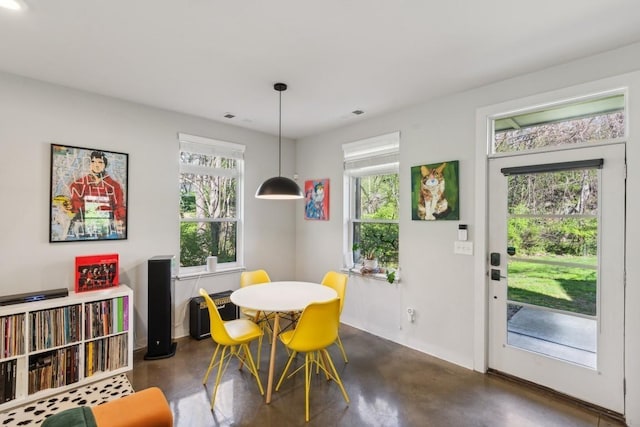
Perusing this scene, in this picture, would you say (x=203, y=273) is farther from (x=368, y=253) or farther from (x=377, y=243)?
(x=377, y=243)

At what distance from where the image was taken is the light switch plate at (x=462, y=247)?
3.03 m

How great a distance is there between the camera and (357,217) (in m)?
4.34

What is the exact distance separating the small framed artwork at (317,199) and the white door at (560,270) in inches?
86.3

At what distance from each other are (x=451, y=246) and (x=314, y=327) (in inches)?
68.1

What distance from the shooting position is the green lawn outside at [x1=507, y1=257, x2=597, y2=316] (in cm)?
246

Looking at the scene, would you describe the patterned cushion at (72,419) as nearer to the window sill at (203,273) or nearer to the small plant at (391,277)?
the window sill at (203,273)

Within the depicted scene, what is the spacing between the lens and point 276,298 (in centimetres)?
277

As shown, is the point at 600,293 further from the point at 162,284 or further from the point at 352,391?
the point at 162,284

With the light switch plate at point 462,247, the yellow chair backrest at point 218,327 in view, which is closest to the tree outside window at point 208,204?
the yellow chair backrest at point 218,327

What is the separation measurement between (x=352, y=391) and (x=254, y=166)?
3.14 meters

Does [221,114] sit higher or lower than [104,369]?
higher

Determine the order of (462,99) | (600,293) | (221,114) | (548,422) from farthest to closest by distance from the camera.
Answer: (221,114)
(462,99)
(600,293)
(548,422)

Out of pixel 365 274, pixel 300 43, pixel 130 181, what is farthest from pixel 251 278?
pixel 300 43

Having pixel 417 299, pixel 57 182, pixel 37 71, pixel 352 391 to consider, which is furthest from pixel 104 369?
pixel 417 299
